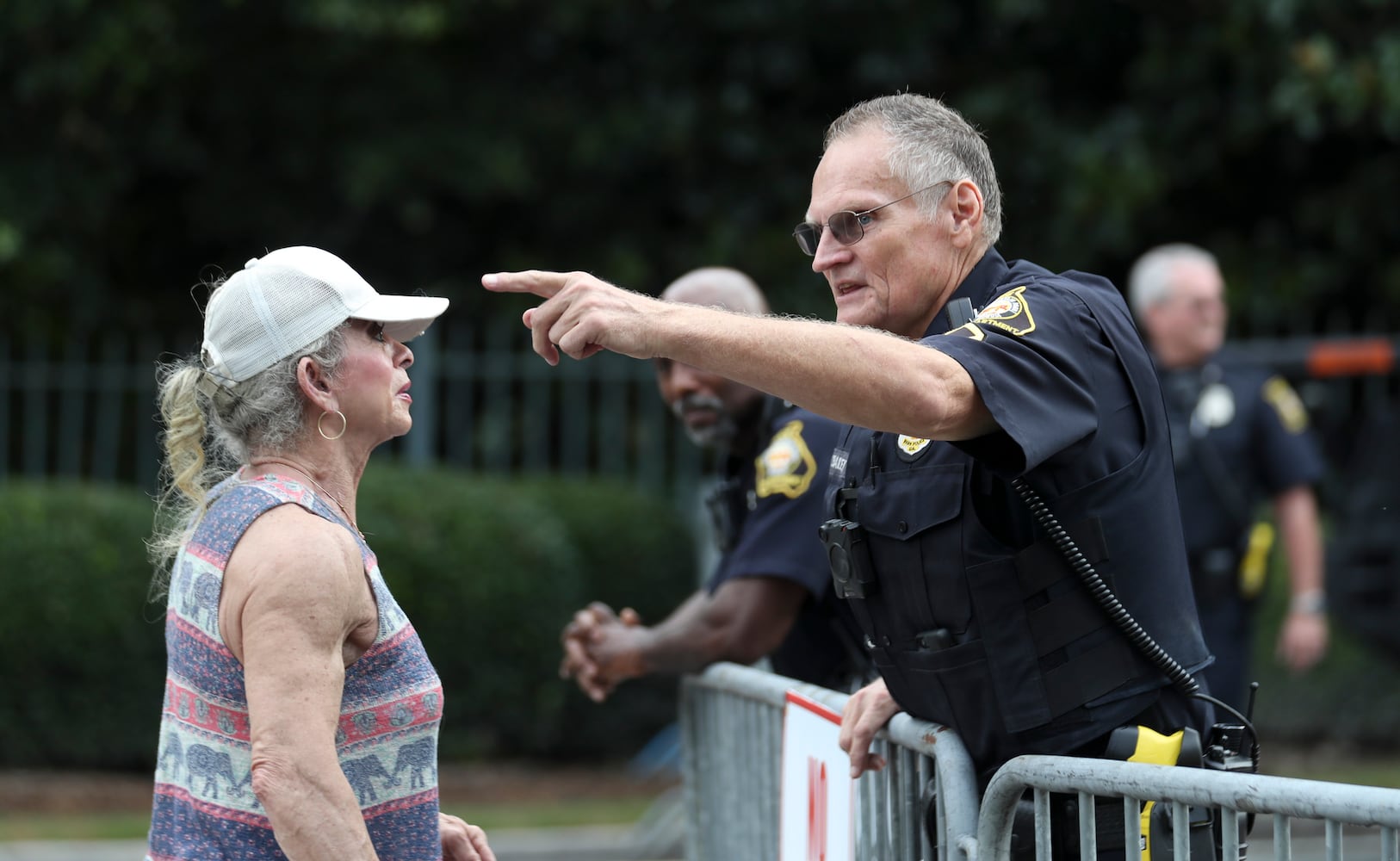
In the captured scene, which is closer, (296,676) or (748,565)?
(296,676)

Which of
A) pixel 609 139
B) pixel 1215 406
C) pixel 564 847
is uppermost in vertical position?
pixel 609 139

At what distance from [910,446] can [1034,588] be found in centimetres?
33

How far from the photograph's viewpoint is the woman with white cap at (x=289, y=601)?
228 cm

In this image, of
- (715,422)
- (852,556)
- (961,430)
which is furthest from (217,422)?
(715,422)

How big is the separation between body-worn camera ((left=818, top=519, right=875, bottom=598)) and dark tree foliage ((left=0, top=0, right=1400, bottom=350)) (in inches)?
281

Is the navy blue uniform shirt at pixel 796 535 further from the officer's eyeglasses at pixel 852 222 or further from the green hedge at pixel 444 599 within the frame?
the green hedge at pixel 444 599

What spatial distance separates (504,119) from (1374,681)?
640cm

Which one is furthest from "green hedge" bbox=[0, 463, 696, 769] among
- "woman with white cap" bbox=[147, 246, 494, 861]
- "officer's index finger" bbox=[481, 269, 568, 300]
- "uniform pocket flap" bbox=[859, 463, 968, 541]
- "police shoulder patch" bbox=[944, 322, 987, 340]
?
"police shoulder patch" bbox=[944, 322, 987, 340]

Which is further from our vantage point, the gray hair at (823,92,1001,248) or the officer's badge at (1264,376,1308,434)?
the officer's badge at (1264,376,1308,434)

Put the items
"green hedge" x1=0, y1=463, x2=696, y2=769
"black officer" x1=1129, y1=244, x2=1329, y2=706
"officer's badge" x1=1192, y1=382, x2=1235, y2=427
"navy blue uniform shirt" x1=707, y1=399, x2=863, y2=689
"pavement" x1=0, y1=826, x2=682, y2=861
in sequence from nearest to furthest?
1. "navy blue uniform shirt" x1=707, y1=399, x2=863, y2=689
2. "black officer" x1=1129, y1=244, x2=1329, y2=706
3. "officer's badge" x1=1192, y1=382, x2=1235, y2=427
4. "pavement" x1=0, y1=826, x2=682, y2=861
5. "green hedge" x1=0, y1=463, x2=696, y2=769

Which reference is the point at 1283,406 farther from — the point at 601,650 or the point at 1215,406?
the point at 601,650

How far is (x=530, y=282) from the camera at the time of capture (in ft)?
7.73

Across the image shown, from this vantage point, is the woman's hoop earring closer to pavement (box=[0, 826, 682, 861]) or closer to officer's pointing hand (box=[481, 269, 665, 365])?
officer's pointing hand (box=[481, 269, 665, 365])

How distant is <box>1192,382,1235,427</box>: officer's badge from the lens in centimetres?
571
